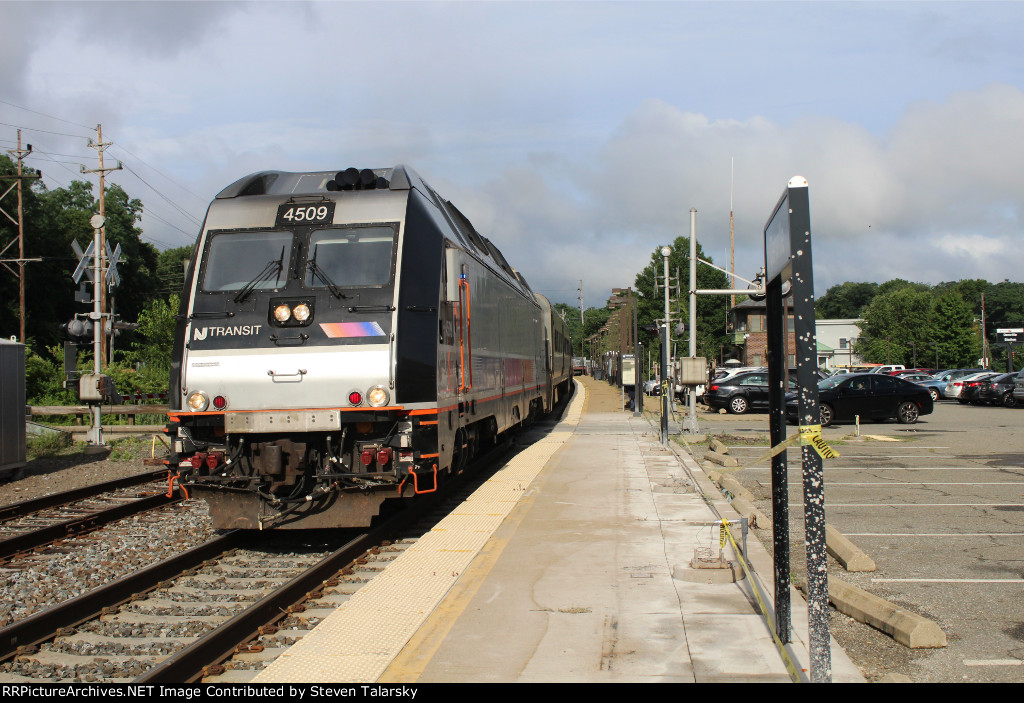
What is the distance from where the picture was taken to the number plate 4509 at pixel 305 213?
345 inches

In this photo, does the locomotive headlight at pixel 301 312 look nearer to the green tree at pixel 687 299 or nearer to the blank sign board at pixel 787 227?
the blank sign board at pixel 787 227

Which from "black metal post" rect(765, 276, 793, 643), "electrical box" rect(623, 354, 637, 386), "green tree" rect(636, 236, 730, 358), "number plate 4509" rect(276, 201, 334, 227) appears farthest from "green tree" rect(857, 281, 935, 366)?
"black metal post" rect(765, 276, 793, 643)

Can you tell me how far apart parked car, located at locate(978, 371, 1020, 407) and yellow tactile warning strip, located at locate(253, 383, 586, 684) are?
3007 cm

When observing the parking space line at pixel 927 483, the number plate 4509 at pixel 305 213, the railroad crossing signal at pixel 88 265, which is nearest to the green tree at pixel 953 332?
the parking space line at pixel 927 483

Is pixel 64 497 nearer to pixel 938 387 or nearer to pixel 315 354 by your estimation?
pixel 315 354

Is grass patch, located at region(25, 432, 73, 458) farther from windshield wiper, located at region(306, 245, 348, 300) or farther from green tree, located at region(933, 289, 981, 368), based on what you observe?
green tree, located at region(933, 289, 981, 368)

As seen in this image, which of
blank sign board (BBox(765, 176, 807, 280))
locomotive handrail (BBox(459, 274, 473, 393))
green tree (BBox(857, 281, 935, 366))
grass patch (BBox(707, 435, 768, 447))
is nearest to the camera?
blank sign board (BBox(765, 176, 807, 280))

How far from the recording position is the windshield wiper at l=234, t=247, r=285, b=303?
27.8ft

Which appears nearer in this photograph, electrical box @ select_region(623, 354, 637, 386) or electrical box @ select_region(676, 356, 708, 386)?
electrical box @ select_region(676, 356, 708, 386)

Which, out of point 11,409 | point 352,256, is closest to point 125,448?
point 11,409

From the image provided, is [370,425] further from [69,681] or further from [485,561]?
[69,681]

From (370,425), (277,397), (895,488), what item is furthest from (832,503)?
(277,397)

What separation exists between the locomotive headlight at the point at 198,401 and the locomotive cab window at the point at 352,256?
1471 millimetres

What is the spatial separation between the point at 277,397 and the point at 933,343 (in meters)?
74.8
